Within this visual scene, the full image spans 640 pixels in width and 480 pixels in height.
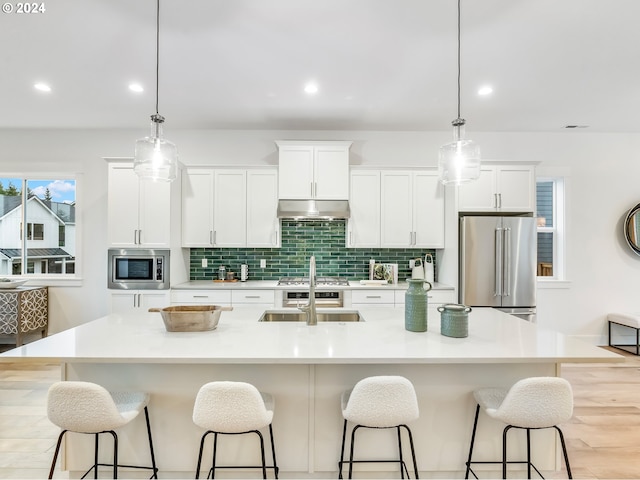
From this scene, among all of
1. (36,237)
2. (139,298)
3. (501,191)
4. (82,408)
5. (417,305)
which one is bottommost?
(82,408)

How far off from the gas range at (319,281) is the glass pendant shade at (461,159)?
2.21 metres

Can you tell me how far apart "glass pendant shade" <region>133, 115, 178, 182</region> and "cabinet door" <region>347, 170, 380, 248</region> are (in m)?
2.52

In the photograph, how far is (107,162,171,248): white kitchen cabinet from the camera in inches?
163

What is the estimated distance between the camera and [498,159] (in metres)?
4.75

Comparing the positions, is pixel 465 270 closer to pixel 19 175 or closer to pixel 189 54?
pixel 189 54

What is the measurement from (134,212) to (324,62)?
2.71 metres

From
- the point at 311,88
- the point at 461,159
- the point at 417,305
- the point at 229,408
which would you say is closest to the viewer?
the point at 229,408

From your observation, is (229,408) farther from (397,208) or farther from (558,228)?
(558,228)

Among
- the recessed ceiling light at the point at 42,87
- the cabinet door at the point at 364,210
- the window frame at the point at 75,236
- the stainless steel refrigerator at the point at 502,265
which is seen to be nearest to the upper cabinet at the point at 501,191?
the stainless steel refrigerator at the point at 502,265

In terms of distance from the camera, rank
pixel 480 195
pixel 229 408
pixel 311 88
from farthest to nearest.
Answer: pixel 480 195 < pixel 311 88 < pixel 229 408

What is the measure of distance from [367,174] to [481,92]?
1.49m

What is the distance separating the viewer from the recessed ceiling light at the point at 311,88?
334cm

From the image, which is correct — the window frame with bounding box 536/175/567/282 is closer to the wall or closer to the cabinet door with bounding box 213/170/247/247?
the wall

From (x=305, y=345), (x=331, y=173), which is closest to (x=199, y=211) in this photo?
(x=331, y=173)
